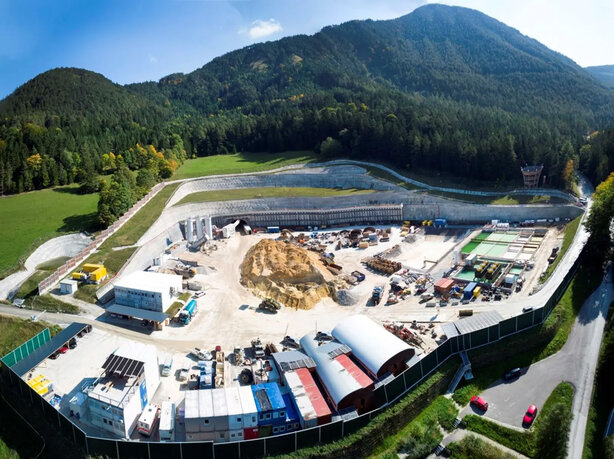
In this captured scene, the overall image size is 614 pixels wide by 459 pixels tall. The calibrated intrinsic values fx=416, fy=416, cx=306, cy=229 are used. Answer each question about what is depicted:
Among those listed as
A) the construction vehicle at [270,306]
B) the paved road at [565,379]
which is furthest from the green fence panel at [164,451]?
the construction vehicle at [270,306]

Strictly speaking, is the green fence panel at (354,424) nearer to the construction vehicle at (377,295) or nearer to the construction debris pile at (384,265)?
the construction vehicle at (377,295)

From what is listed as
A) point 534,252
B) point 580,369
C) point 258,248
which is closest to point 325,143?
point 258,248

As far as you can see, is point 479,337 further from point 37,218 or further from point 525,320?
point 37,218

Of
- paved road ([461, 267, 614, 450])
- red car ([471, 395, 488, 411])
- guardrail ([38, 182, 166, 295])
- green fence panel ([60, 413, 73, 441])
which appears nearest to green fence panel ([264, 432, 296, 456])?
green fence panel ([60, 413, 73, 441])

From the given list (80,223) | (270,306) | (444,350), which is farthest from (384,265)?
(80,223)

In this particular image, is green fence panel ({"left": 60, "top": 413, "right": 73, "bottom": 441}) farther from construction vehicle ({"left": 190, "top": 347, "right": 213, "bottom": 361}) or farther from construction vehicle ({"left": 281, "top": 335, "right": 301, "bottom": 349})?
construction vehicle ({"left": 281, "top": 335, "right": 301, "bottom": 349})

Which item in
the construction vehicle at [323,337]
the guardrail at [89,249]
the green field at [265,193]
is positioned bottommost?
the construction vehicle at [323,337]

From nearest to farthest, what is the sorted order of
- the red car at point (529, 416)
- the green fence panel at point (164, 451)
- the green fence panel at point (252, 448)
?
the green fence panel at point (164, 451), the green fence panel at point (252, 448), the red car at point (529, 416)
